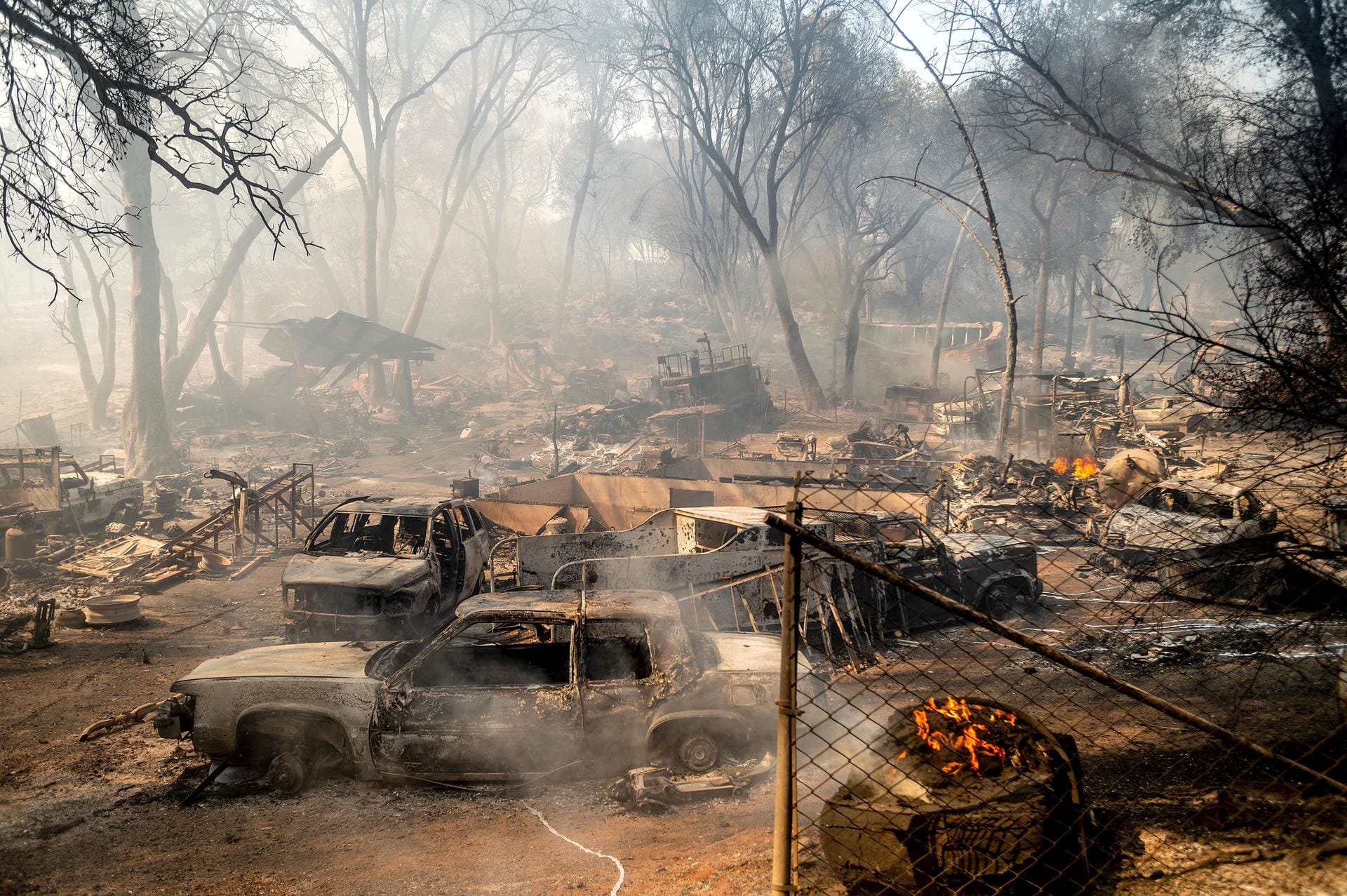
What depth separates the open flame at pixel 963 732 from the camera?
11.5 feet

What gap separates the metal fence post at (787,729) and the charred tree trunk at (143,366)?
24.6 meters

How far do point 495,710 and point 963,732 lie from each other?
Answer: 3060 millimetres

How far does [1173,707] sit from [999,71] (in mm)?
13901

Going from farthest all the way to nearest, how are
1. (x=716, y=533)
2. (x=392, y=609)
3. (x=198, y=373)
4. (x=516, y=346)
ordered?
(x=198, y=373) → (x=516, y=346) → (x=716, y=533) → (x=392, y=609)

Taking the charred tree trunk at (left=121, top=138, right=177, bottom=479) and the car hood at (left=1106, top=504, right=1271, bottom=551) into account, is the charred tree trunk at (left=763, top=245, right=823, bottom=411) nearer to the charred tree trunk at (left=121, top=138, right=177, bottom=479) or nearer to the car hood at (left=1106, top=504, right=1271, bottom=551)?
the car hood at (left=1106, top=504, right=1271, bottom=551)

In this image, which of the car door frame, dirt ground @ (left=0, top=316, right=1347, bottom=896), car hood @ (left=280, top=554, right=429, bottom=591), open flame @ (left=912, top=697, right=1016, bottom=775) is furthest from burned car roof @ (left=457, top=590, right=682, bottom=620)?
car hood @ (left=280, top=554, right=429, bottom=591)

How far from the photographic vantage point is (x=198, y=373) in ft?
136

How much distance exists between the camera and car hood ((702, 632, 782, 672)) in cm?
560

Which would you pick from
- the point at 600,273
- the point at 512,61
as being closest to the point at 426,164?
the point at 512,61

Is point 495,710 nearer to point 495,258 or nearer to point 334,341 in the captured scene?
point 334,341

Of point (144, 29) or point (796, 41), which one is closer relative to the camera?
point (144, 29)

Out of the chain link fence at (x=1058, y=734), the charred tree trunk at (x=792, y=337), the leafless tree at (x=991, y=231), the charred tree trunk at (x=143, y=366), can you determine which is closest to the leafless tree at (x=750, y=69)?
the charred tree trunk at (x=792, y=337)

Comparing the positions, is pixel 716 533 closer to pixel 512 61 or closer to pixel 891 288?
pixel 512 61

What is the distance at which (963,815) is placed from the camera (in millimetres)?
3242
